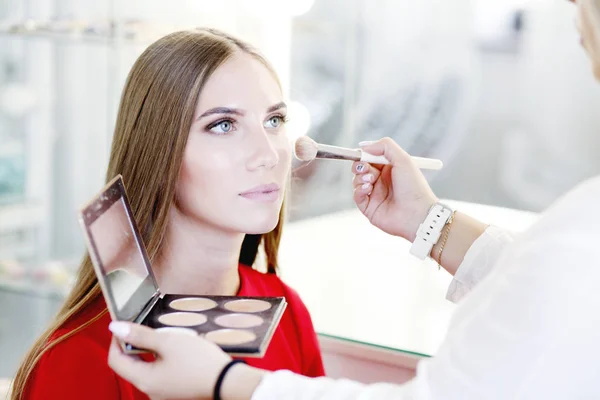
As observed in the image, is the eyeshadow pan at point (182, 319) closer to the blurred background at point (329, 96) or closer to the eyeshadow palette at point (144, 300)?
the eyeshadow palette at point (144, 300)

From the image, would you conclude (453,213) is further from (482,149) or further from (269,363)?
(482,149)

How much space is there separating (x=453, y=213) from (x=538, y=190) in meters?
0.45

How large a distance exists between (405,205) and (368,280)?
1.05 feet

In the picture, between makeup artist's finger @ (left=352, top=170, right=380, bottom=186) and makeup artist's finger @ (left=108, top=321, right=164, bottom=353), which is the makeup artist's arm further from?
makeup artist's finger @ (left=108, top=321, right=164, bottom=353)

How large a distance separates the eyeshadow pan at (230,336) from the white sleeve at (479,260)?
0.35 metres

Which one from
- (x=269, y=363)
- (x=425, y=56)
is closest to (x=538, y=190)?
(x=425, y=56)

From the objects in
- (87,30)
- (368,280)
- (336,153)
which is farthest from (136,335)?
(87,30)

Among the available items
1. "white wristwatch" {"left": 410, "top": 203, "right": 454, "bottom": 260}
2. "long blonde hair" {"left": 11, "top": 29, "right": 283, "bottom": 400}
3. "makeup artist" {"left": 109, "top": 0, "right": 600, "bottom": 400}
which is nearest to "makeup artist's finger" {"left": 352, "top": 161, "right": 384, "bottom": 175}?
"white wristwatch" {"left": 410, "top": 203, "right": 454, "bottom": 260}

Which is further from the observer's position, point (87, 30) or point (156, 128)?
point (87, 30)

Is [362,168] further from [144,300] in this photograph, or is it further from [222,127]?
[144,300]

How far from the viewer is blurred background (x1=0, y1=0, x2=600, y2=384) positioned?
1.40m

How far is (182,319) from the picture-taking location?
0.79 m

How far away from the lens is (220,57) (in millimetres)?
981

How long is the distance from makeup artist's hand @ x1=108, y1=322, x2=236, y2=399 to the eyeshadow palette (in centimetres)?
2
